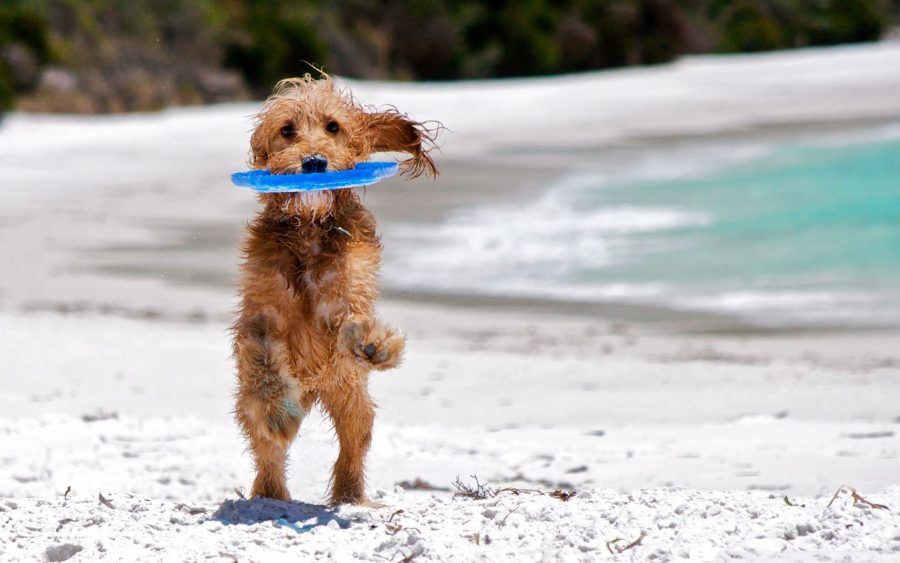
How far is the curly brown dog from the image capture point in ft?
14.5

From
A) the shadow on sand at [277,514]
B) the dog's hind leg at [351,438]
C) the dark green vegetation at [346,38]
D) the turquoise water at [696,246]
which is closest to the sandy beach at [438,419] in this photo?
the shadow on sand at [277,514]

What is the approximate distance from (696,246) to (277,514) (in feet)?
31.7

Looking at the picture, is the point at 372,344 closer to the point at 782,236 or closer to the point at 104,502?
the point at 104,502

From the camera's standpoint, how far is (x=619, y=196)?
57.1 ft

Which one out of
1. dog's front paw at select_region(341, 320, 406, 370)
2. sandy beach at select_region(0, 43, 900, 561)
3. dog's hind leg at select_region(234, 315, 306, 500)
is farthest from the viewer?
dog's hind leg at select_region(234, 315, 306, 500)

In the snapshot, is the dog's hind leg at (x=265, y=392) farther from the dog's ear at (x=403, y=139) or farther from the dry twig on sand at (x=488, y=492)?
the dog's ear at (x=403, y=139)

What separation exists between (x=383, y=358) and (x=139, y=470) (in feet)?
5.78

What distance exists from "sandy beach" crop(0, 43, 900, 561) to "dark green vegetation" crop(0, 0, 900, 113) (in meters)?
10.3

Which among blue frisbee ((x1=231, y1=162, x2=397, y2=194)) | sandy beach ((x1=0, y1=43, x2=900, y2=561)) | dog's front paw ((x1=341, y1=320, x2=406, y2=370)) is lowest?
sandy beach ((x1=0, y1=43, x2=900, y2=561))

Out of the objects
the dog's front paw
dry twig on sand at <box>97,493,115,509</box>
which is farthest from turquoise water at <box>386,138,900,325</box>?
dry twig on sand at <box>97,493,115,509</box>

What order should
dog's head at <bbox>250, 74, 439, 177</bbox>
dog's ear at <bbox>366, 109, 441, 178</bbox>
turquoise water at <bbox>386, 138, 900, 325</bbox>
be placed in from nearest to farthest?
dog's head at <bbox>250, 74, 439, 177</bbox>
dog's ear at <bbox>366, 109, 441, 178</bbox>
turquoise water at <bbox>386, 138, 900, 325</bbox>

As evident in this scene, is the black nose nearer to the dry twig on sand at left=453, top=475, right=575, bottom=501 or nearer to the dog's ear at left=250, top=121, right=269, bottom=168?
the dog's ear at left=250, top=121, right=269, bottom=168

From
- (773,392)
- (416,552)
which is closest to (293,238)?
(416,552)

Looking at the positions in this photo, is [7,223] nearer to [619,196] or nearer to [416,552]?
[619,196]
